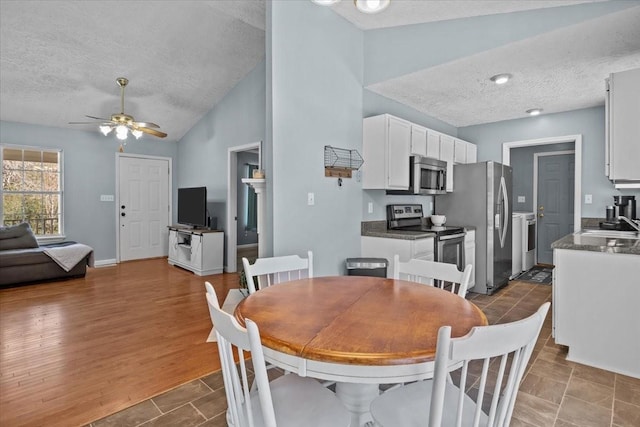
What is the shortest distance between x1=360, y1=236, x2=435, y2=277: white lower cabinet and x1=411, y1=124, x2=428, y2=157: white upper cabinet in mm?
1050

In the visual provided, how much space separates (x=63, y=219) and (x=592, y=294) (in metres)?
7.16

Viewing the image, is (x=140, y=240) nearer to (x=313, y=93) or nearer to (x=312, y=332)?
(x=313, y=93)

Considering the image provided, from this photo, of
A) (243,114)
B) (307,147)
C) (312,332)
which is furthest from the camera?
(243,114)

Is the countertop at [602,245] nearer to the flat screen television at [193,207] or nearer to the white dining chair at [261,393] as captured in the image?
the white dining chair at [261,393]

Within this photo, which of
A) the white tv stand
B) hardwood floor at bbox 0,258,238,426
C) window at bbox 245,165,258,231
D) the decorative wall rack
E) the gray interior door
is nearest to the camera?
hardwood floor at bbox 0,258,238,426

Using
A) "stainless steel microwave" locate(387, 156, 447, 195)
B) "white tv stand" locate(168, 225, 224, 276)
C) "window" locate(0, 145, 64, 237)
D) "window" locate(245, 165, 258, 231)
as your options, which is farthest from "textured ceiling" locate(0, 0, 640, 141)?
"window" locate(245, 165, 258, 231)

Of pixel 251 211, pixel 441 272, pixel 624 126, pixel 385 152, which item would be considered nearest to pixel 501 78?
pixel 624 126

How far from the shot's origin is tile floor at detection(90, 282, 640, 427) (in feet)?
6.02

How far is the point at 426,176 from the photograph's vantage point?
13.0 ft

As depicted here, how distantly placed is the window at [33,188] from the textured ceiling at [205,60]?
2.01 ft

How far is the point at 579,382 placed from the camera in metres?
2.22

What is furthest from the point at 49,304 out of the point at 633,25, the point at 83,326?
the point at 633,25

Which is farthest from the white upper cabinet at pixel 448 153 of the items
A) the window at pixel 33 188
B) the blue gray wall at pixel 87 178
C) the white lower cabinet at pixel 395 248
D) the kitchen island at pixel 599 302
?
the window at pixel 33 188

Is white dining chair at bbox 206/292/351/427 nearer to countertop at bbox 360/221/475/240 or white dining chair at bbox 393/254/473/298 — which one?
white dining chair at bbox 393/254/473/298
